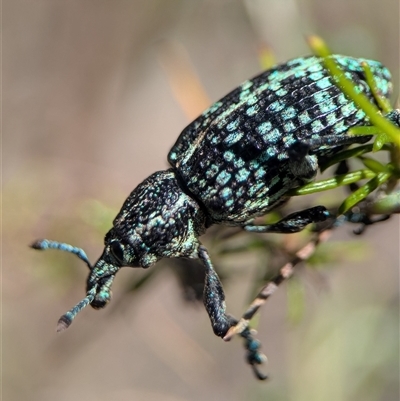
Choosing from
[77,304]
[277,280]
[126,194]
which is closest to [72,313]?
[77,304]

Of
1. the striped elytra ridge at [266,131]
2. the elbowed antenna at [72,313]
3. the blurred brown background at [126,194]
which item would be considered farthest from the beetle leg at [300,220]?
the blurred brown background at [126,194]

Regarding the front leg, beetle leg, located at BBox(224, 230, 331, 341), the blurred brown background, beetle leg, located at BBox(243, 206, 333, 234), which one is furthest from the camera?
the blurred brown background

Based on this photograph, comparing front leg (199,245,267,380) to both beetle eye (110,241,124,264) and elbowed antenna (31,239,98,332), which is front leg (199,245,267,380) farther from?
elbowed antenna (31,239,98,332)

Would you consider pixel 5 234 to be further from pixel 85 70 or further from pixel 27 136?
pixel 85 70

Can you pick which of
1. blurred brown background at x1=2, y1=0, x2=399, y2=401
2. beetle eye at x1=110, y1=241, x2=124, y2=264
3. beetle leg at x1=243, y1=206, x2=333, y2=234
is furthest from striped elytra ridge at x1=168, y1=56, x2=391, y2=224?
blurred brown background at x1=2, y1=0, x2=399, y2=401

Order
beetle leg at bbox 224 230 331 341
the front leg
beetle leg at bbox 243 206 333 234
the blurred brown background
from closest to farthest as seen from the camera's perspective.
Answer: beetle leg at bbox 224 230 331 341
beetle leg at bbox 243 206 333 234
the front leg
the blurred brown background

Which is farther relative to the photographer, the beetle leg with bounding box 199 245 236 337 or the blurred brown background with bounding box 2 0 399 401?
the blurred brown background with bounding box 2 0 399 401

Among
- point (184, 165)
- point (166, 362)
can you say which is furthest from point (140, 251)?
point (166, 362)
